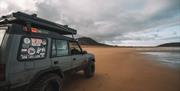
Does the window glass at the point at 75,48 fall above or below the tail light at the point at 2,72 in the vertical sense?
above

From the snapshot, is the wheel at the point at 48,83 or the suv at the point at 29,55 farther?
the wheel at the point at 48,83

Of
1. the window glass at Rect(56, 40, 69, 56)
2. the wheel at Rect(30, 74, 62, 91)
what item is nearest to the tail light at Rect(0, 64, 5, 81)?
the wheel at Rect(30, 74, 62, 91)

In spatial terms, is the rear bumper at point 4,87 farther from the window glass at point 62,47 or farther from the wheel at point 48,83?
the window glass at point 62,47

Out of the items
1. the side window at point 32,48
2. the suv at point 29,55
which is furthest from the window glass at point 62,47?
the side window at point 32,48

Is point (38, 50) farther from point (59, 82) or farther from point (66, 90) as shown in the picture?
point (66, 90)

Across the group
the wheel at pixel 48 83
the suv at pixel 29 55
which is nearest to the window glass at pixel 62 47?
the suv at pixel 29 55

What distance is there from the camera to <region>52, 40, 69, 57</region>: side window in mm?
3646

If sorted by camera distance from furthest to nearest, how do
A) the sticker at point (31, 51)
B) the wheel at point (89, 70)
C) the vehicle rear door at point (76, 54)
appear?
the wheel at point (89, 70), the vehicle rear door at point (76, 54), the sticker at point (31, 51)

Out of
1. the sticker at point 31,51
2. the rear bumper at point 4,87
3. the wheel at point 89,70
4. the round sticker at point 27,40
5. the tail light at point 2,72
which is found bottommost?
the wheel at point 89,70

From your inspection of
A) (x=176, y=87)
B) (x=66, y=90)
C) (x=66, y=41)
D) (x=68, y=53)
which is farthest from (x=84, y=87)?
(x=176, y=87)

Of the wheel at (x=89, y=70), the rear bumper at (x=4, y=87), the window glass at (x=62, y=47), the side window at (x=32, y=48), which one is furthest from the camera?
Answer: the wheel at (x=89, y=70)

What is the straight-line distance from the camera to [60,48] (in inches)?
157

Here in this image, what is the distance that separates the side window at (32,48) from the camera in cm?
263

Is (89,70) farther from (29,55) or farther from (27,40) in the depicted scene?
(27,40)
